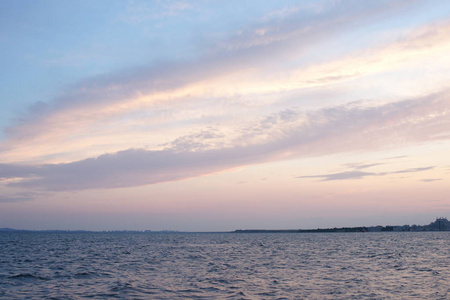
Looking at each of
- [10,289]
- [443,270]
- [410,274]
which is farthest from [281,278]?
[10,289]

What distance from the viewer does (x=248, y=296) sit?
31.7m

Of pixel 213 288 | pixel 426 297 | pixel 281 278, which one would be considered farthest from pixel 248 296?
pixel 426 297

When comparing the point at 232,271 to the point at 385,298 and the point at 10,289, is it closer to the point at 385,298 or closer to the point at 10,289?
the point at 385,298

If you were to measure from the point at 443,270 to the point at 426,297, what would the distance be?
2052 cm

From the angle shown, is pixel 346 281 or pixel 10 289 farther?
pixel 346 281

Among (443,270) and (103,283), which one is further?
(443,270)

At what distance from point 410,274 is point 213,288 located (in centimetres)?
2423

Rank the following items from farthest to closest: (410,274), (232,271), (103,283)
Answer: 1. (232,271)
2. (410,274)
3. (103,283)

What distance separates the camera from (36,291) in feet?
113

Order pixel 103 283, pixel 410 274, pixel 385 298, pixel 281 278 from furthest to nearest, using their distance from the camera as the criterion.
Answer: pixel 410 274 < pixel 281 278 < pixel 103 283 < pixel 385 298

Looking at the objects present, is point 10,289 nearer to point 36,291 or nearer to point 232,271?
point 36,291

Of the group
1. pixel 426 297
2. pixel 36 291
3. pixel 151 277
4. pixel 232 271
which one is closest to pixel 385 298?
pixel 426 297

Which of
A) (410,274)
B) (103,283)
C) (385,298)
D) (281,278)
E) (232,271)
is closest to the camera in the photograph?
(385,298)

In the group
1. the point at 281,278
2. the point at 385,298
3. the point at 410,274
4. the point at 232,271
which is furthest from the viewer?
the point at 232,271
